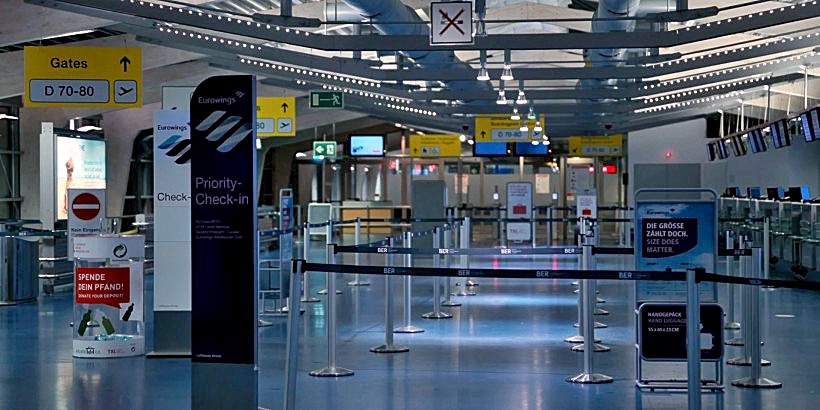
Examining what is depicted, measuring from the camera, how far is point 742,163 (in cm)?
3519

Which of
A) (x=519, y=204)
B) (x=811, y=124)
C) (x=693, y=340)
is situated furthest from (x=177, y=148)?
(x=519, y=204)

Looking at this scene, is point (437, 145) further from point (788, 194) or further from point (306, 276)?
point (306, 276)

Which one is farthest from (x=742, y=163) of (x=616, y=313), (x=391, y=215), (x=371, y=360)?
(x=371, y=360)

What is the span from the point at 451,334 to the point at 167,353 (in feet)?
10.8

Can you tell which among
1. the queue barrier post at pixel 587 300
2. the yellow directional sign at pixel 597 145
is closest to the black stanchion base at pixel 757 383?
the queue barrier post at pixel 587 300

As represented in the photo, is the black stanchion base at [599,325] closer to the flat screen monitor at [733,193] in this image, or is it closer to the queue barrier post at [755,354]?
the queue barrier post at [755,354]

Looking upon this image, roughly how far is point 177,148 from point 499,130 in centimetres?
2096

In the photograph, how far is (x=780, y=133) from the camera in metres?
24.3

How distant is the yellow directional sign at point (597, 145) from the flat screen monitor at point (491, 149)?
10.1ft

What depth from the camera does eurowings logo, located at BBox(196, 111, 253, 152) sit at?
7.65 m

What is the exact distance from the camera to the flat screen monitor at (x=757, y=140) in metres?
27.4

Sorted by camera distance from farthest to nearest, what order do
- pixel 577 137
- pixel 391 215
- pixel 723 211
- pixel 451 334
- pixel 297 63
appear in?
pixel 391 215 → pixel 577 137 → pixel 723 211 → pixel 297 63 → pixel 451 334

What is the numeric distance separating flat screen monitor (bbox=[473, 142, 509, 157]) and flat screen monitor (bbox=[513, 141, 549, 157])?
1.91 ft

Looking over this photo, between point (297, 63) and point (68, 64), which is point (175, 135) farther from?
point (297, 63)
